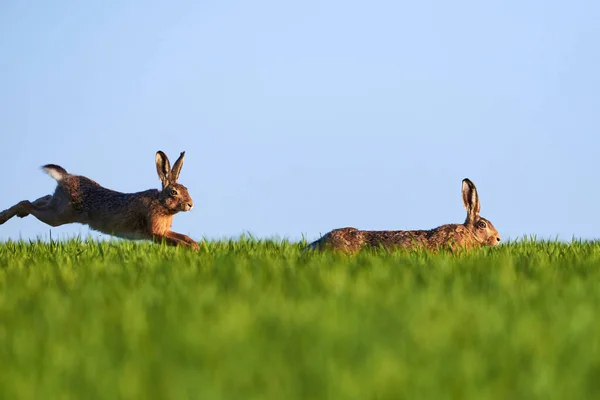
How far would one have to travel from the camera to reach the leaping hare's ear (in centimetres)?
938

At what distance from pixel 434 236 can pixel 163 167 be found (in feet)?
13.7

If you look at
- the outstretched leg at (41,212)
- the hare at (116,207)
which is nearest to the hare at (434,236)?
the hare at (116,207)

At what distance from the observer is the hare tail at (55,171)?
1213 centimetres

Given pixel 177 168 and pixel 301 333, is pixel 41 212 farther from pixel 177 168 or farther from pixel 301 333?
pixel 301 333

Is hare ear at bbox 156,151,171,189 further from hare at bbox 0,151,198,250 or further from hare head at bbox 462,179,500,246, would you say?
hare head at bbox 462,179,500,246

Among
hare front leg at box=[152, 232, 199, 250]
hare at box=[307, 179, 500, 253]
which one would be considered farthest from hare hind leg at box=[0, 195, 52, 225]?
hare at box=[307, 179, 500, 253]

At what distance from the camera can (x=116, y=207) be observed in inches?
457

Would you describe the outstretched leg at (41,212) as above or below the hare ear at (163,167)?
below

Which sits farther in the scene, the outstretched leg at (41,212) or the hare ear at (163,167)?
the outstretched leg at (41,212)

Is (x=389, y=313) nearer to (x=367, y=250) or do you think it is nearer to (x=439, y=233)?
(x=367, y=250)

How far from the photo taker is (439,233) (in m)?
9.00

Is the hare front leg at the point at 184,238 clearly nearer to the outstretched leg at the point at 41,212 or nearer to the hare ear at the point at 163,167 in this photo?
the hare ear at the point at 163,167

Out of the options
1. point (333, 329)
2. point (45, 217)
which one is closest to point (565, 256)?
point (333, 329)

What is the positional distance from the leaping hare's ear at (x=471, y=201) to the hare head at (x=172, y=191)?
3.97 meters
